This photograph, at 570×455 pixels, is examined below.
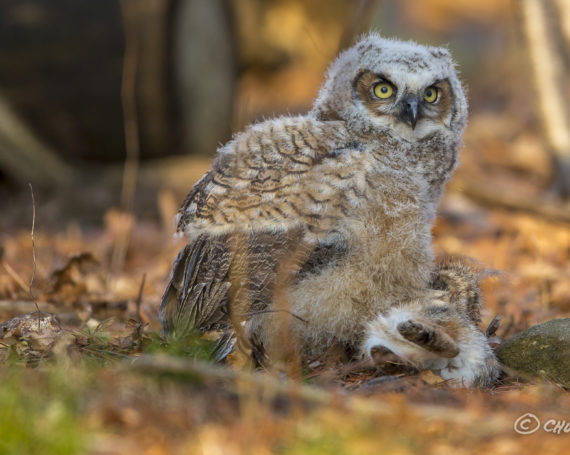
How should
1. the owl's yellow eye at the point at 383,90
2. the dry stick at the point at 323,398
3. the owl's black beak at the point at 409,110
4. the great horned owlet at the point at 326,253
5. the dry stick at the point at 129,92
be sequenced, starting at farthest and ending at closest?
the dry stick at the point at 129,92
the owl's yellow eye at the point at 383,90
the owl's black beak at the point at 409,110
the great horned owlet at the point at 326,253
the dry stick at the point at 323,398

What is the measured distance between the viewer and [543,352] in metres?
3.57

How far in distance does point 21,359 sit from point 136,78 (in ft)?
18.0

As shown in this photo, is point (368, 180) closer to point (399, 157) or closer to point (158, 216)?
point (399, 157)

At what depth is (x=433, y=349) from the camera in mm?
3324

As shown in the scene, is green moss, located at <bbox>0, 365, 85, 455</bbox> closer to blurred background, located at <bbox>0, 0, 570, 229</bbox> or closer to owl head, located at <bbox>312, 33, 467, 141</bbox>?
owl head, located at <bbox>312, 33, 467, 141</bbox>

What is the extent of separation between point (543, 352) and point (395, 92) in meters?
1.51

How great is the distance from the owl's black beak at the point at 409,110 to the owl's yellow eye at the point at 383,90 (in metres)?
0.11

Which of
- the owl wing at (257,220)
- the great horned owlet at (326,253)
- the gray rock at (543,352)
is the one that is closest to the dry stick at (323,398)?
the great horned owlet at (326,253)

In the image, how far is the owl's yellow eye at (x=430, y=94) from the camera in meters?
4.05

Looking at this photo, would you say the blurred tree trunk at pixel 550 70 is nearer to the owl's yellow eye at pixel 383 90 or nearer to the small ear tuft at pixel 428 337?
the owl's yellow eye at pixel 383 90

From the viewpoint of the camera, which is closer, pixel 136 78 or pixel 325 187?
pixel 325 187

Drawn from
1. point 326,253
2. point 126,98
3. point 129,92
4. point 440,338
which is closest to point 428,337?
point 440,338

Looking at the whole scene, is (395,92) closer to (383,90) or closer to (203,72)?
(383,90)

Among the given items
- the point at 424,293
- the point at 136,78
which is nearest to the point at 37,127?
the point at 136,78
